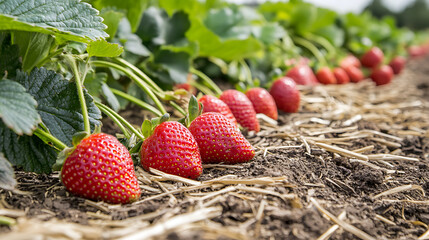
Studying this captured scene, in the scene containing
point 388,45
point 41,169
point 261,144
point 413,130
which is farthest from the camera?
point 388,45

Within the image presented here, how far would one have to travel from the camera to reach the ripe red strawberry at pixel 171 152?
1.34 meters

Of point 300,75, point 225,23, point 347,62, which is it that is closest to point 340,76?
point 347,62

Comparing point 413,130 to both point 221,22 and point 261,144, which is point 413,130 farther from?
point 221,22

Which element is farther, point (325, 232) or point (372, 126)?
point (372, 126)

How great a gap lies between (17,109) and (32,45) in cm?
41

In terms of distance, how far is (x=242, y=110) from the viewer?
1881 mm

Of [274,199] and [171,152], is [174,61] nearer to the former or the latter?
[171,152]

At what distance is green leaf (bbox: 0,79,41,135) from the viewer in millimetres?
1056

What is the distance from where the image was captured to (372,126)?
2.19 m

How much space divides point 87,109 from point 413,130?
1.79 meters

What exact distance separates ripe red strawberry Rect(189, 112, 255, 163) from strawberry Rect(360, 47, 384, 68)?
3.55 metres

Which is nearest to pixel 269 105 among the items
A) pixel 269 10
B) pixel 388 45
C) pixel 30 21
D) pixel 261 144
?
pixel 261 144

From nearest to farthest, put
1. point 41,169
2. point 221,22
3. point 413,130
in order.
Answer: point 41,169
point 413,130
point 221,22

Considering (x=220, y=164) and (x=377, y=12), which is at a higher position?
(x=377, y=12)
